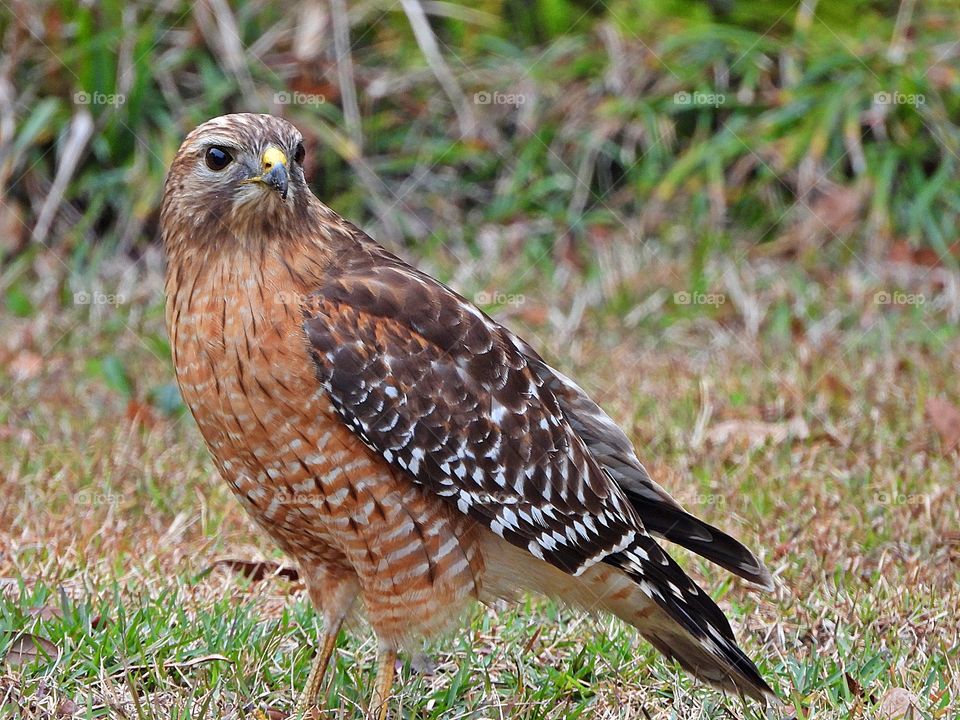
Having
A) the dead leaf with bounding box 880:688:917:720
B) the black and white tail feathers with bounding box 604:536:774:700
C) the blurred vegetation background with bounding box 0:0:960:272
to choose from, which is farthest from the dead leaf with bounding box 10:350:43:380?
the dead leaf with bounding box 880:688:917:720

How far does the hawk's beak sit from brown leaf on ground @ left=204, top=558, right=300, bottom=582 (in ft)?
4.75

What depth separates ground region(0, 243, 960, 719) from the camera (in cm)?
363

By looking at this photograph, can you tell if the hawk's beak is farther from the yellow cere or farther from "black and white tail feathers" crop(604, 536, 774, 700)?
"black and white tail feathers" crop(604, 536, 774, 700)

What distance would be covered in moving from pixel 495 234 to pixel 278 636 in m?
4.14

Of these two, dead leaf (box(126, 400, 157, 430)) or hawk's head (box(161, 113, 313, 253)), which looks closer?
hawk's head (box(161, 113, 313, 253))

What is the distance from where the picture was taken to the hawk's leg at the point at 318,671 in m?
3.56

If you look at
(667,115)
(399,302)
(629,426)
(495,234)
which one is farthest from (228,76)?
(399,302)

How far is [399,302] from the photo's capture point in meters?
3.60

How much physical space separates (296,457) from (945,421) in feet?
10.3

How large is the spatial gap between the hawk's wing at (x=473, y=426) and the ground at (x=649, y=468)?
1.07 feet

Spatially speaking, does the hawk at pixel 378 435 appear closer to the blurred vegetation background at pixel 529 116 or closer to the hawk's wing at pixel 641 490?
the hawk's wing at pixel 641 490

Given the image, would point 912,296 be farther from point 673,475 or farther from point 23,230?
point 23,230

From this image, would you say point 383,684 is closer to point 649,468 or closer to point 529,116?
point 649,468

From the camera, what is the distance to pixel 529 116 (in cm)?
785
